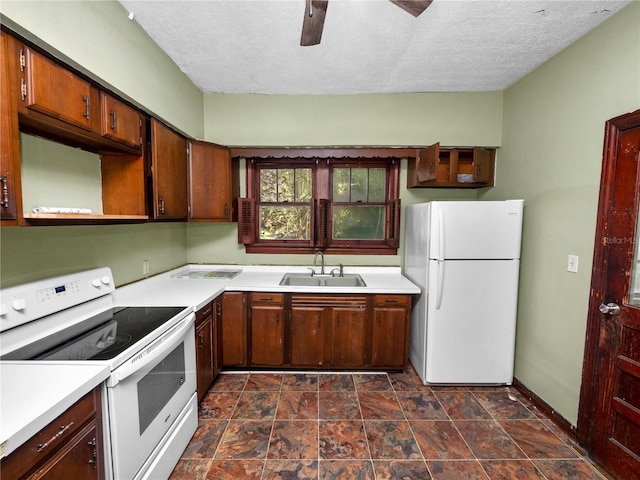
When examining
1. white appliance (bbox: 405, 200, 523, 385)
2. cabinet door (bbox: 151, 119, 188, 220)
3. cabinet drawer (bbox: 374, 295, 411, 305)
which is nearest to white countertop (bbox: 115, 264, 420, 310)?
cabinet drawer (bbox: 374, 295, 411, 305)

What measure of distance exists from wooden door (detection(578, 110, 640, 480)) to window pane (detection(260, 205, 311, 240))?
2.37m

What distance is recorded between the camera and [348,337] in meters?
2.56

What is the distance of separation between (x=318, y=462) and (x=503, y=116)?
3325 mm

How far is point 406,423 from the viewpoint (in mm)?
2023

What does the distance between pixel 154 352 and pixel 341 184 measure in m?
2.34

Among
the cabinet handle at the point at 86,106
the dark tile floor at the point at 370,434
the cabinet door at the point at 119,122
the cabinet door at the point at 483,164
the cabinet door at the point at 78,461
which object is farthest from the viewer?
the cabinet door at the point at 483,164

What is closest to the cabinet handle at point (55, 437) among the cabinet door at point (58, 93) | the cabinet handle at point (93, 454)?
the cabinet handle at point (93, 454)

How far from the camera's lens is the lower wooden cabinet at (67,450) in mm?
841

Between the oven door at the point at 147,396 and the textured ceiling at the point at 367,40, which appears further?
the textured ceiling at the point at 367,40

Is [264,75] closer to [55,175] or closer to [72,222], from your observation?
[55,175]

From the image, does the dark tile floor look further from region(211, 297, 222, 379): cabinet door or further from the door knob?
the door knob

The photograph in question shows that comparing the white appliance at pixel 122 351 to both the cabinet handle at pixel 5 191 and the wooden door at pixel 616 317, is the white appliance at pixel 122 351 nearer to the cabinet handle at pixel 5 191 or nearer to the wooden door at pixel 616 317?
the cabinet handle at pixel 5 191

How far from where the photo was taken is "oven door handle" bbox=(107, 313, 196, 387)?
3.90ft

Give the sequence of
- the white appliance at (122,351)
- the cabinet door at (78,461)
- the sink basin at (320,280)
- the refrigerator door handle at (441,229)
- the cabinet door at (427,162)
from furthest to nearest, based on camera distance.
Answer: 1. the sink basin at (320,280)
2. the cabinet door at (427,162)
3. the refrigerator door handle at (441,229)
4. the white appliance at (122,351)
5. the cabinet door at (78,461)
